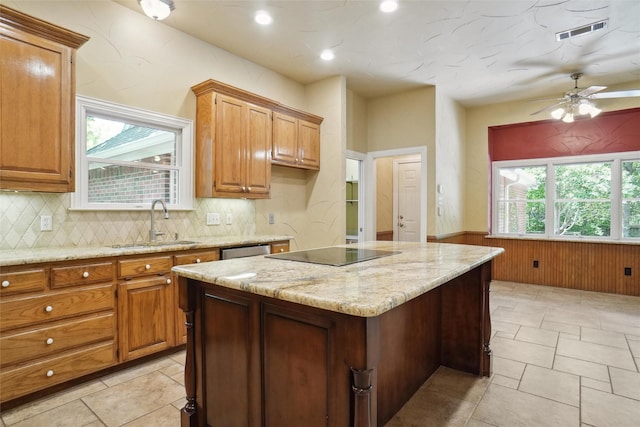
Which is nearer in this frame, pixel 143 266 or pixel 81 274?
pixel 81 274

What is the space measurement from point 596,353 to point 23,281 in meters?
4.32

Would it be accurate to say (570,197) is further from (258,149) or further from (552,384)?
(258,149)

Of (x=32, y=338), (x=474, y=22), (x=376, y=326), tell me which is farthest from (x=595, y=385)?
(x=32, y=338)

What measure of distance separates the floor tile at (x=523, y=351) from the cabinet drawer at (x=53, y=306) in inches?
124

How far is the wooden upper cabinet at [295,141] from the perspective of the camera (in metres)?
4.07

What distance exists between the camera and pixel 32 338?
208 centimetres

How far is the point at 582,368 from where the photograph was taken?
2.62 m

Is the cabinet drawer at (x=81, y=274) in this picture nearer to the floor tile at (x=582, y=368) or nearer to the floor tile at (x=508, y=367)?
the floor tile at (x=508, y=367)

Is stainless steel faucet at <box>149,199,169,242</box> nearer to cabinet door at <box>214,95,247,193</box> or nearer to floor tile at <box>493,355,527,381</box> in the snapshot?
cabinet door at <box>214,95,247,193</box>

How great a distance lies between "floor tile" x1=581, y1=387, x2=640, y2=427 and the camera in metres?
1.95

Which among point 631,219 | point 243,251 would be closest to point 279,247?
point 243,251

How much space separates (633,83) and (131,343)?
6.79 meters

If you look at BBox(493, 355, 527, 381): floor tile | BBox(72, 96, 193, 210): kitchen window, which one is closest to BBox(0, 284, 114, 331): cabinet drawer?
BBox(72, 96, 193, 210): kitchen window

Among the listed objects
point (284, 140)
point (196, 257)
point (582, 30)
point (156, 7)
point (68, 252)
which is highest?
point (582, 30)
